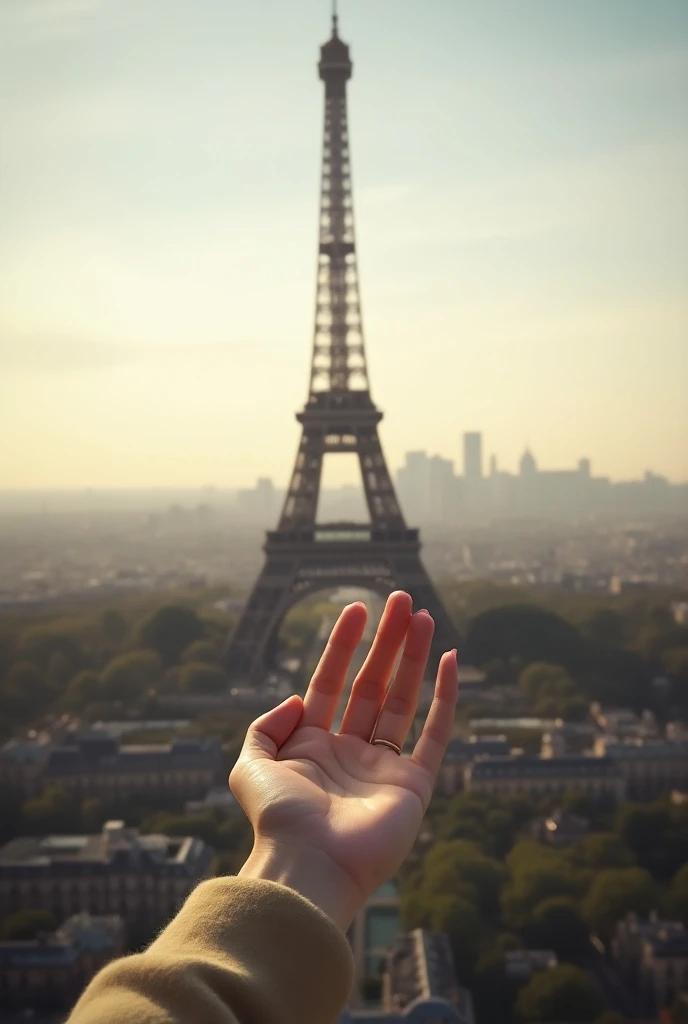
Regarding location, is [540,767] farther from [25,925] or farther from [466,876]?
[25,925]

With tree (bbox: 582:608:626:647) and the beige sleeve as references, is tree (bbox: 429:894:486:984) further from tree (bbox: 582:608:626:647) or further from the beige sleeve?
tree (bbox: 582:608:626:647)

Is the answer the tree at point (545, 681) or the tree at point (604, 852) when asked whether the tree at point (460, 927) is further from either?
the tree at point (545, 681)

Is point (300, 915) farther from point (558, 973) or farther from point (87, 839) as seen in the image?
point (87, 839)

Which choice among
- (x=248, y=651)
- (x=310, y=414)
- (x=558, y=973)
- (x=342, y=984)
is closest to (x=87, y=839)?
(x=558, y=973)

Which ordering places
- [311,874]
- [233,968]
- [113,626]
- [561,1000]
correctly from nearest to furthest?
[233,968], [311,874], [561,1000], [113,626]

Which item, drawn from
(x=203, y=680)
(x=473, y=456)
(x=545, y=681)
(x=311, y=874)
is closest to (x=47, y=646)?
(x=203, y=680)

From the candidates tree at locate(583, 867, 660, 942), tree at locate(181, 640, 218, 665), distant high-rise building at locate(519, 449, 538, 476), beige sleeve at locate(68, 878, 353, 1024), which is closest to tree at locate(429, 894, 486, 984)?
tree at locate(583, 867, 660, 942)
